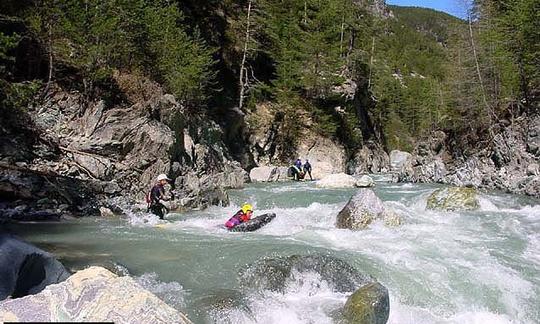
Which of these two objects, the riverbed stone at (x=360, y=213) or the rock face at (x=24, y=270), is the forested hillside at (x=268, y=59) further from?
the riverbed stone at (x=360, y=213)

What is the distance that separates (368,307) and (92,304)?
13.6ft

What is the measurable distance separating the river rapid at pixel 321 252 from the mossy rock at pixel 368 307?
315mm

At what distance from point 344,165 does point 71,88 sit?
2406 centimetres

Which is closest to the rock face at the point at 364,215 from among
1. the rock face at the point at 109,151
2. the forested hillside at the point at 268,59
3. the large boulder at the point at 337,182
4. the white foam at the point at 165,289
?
the rock face at the point at 109,151

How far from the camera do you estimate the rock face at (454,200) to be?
627 inches

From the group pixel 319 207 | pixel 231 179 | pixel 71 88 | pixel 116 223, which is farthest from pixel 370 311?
pixel 231 179

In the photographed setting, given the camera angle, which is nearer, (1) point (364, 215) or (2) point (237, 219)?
(2) point (237, 219)

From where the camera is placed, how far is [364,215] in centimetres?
1284

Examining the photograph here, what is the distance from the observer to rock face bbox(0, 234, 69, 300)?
18.1 ft

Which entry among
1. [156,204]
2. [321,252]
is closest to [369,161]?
[156,204]

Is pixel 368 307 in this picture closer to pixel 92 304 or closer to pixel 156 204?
pixel 92 304

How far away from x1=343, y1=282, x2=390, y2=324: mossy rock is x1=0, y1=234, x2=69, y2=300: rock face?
3692 mm

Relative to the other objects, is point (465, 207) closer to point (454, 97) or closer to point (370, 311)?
point (370, 311)

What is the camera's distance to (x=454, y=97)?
31.1 meters
